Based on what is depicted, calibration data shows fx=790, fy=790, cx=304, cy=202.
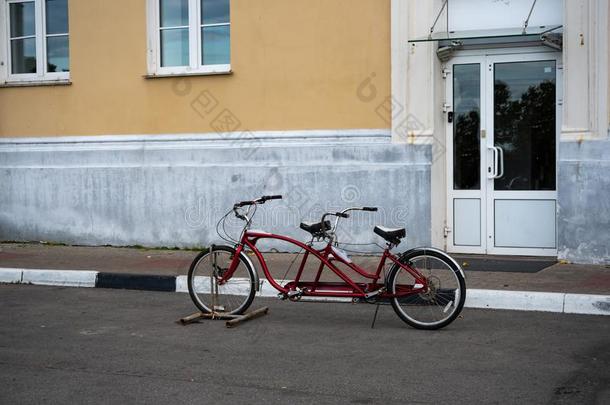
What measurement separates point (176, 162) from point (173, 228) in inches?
38.7

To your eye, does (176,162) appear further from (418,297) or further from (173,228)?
(418,297)

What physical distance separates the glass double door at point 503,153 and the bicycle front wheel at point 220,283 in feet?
13.9

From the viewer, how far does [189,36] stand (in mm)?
11750

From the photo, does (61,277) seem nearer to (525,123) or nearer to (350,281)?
(350,281)

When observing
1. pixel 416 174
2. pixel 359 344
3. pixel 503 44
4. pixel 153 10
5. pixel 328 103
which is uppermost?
pixel 153 10

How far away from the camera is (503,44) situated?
10.6 metres

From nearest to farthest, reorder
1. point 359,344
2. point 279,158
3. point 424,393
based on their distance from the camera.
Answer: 1. point 424,393
2. point 359,344
3. point 279,158

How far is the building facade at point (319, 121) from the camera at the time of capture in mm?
10320

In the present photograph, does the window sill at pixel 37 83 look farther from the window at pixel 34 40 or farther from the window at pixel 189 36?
the window at pixel 189 36

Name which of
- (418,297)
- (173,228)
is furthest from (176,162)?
(418,297)

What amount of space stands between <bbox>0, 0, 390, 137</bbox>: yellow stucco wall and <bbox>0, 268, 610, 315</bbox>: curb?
2.99 m

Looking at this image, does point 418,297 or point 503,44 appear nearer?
point 418,297

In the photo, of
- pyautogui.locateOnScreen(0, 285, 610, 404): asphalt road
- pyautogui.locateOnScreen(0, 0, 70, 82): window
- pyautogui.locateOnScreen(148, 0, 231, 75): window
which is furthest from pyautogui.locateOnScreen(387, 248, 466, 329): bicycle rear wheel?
pyautogui.locateOnScreen(0, 0, 70, 82): window

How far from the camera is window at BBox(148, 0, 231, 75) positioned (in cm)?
1165
